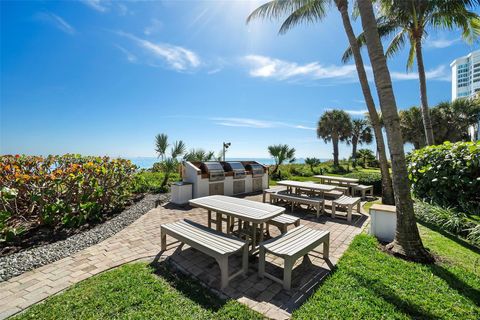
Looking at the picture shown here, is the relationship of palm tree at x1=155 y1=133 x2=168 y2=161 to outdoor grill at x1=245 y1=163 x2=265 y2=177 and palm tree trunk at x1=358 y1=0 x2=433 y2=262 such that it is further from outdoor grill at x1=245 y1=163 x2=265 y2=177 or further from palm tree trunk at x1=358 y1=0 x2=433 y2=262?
palm tree trunk at x1=358 y1=0 x2=433 y2=262

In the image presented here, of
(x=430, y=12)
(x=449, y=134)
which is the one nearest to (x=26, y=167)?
(x=430, y=12)

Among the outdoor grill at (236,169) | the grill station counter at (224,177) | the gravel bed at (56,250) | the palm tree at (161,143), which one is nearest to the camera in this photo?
the gravel bed at (56,250)

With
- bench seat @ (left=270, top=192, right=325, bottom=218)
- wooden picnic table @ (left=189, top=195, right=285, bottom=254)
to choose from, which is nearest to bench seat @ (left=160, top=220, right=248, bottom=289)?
wooden picnic table @ (left=189, top=195, right=285, bottom=254)

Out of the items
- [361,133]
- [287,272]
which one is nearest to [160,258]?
[287,272]

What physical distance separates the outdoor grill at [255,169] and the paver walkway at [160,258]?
5.25 metres

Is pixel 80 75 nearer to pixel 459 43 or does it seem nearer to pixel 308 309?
pixel 308 309

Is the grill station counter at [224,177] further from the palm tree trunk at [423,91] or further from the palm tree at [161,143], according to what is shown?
the palm tree trunk at [423,91]

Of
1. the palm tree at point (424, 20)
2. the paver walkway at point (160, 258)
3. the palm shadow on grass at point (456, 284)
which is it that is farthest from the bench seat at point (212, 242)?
the palm tree at point (424, 20)

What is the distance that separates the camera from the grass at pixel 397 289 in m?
2.21

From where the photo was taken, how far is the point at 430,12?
309 inches

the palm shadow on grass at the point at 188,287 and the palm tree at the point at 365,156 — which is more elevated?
the palm tree at the point at 365,156

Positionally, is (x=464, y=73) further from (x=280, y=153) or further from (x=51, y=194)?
(x=51, y=194)

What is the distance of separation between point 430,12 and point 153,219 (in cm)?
1227

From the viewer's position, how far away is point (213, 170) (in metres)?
8.16
